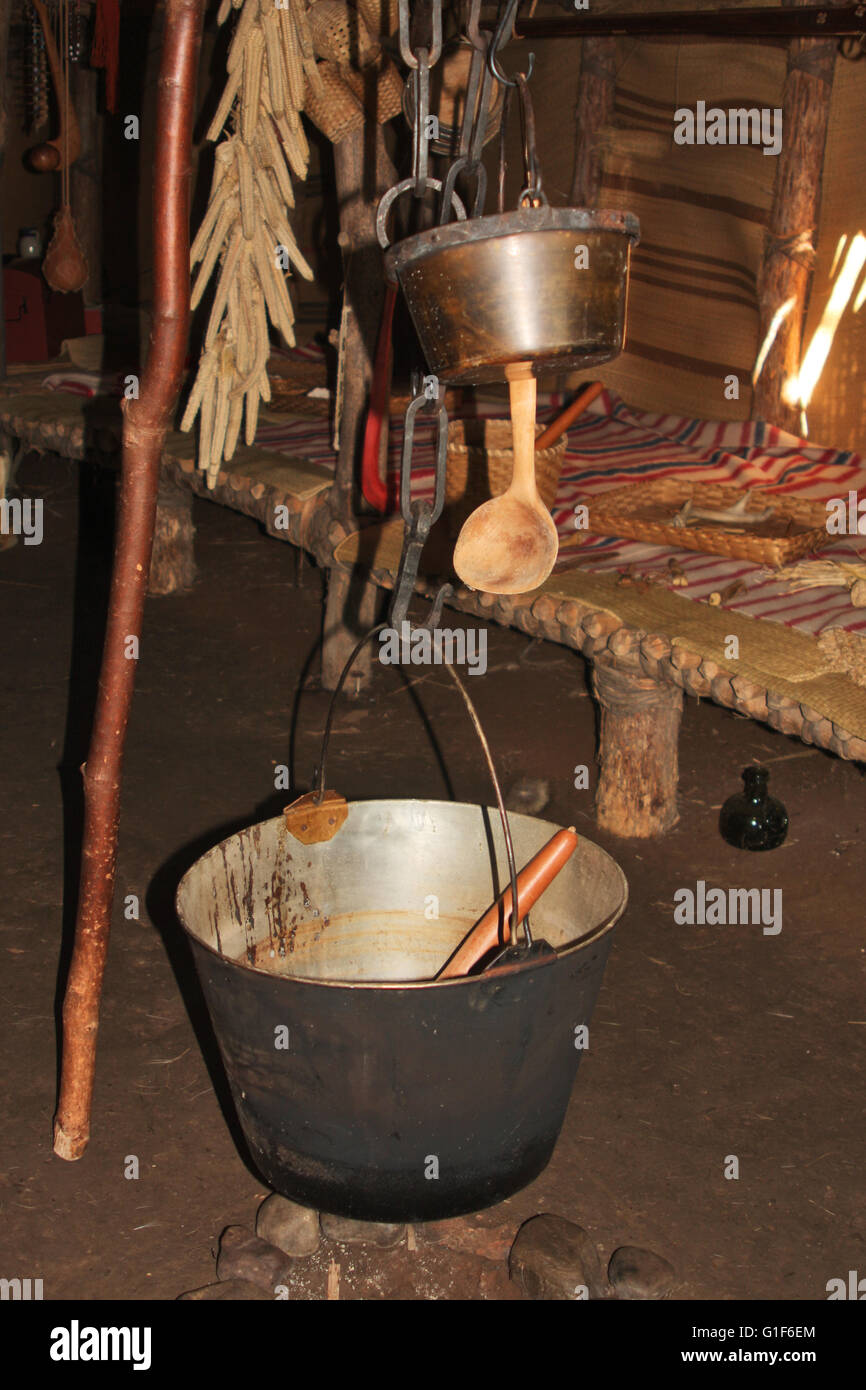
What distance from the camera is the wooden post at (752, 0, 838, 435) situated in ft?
18.0

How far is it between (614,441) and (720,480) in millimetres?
780

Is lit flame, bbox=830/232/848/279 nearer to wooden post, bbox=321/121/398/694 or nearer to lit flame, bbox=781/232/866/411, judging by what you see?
lit flame, bbox=781/232/866/411

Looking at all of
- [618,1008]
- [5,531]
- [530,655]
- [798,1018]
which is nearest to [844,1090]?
[798,1018]

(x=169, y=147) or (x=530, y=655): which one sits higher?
(x=169, y=147)

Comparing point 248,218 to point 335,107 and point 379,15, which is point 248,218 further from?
point 335,107

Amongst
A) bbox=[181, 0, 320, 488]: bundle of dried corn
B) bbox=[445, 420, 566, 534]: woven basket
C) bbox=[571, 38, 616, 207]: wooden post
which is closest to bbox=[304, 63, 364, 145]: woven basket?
bbox=[445, 420, 566, 534]: woven basket

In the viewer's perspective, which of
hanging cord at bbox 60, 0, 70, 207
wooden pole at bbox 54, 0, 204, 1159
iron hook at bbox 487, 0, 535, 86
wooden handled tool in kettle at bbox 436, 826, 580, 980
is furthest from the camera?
hanging cord at bbox 60, 0, 70, 207

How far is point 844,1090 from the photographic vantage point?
3.11 m

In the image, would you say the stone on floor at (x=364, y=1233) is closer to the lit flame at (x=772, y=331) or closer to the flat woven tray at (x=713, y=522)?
the flat woven tray at (x=713, y=522)

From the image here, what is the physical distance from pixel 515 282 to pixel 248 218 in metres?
1.09

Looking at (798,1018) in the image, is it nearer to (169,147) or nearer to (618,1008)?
(618,1008)

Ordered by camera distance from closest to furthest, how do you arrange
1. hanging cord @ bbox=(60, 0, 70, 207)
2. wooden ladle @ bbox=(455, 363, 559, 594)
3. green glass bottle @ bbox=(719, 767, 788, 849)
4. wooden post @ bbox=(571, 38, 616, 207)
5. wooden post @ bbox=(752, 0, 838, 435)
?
wooden ladle @ bbox=(455, 363, 559, 594)
green glass bottle @ bbox=(719, 767, 788, 849)
wooden post @ bbox=(752, 0, 838, 435)
wooden post @ bbox=(571, 38, 616, 207)
hanging cord @ bbox=(60, 0, 70, 207)

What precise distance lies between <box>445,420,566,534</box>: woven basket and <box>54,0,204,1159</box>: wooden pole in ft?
6.68
